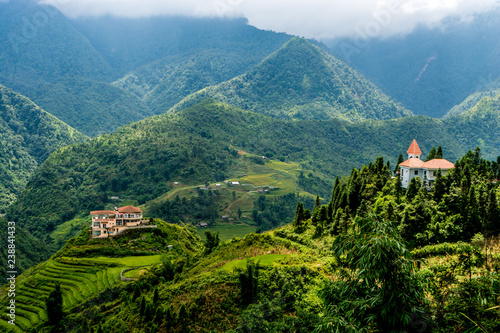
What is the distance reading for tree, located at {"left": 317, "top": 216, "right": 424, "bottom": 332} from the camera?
7.78 m

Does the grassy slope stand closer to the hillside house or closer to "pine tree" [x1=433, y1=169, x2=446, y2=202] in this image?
the hillside house

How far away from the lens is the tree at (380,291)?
306 inches

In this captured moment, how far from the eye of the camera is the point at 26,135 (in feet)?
616

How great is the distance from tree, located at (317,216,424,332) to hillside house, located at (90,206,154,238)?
161 ft

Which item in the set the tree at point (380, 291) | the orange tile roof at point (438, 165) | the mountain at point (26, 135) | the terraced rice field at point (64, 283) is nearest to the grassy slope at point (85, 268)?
the terraced rice field at point (64, 283)

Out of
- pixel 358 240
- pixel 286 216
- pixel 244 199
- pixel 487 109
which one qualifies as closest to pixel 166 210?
pixel 244 199

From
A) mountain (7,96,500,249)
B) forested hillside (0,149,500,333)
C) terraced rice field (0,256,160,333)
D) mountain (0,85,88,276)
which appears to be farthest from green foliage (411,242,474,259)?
mountain (0,85,88,276)

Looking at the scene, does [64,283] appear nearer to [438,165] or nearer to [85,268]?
[85,268]

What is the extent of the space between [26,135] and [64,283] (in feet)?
567

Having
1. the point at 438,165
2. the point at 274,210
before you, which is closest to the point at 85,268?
the point at 438,165

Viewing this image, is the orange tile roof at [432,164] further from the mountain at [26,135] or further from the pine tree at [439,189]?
the mountain at [26,135]

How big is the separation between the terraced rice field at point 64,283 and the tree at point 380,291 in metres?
34.8

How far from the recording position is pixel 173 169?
122562 mm

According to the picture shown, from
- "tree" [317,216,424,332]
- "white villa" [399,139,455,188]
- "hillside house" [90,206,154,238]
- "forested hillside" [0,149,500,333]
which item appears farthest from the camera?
"hillside house" [90,206,154,238]
